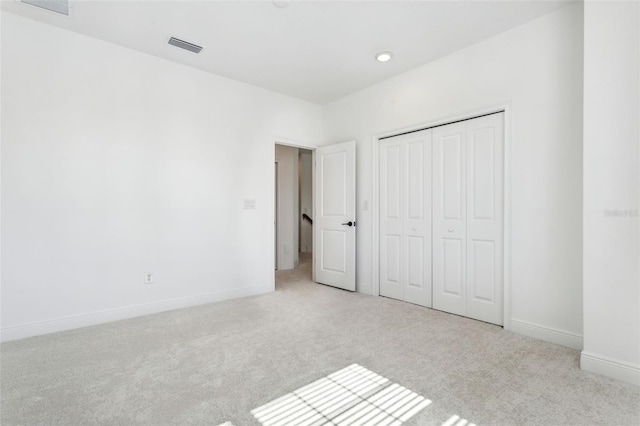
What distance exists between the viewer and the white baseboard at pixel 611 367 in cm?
191

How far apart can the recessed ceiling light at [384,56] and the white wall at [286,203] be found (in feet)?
9.36

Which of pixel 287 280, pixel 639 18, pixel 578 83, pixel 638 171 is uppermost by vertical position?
pixel 639 18

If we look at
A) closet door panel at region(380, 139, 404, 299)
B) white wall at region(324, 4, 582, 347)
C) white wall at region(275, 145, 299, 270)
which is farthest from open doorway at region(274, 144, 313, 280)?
white wall at region(324, 4, 582, 347)

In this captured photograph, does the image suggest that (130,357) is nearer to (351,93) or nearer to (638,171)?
(638,171)

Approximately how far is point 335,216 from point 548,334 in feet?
8.85

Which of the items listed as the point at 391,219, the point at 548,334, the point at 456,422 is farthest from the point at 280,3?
the point at 548,334

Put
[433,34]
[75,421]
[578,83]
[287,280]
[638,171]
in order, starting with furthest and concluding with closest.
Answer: [287,280]
[433,34]
[578,83]
[638,171]
[75,421]

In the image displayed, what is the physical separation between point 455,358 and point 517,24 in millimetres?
2875

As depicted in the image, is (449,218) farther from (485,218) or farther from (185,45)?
(185,45)

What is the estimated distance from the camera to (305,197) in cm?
799

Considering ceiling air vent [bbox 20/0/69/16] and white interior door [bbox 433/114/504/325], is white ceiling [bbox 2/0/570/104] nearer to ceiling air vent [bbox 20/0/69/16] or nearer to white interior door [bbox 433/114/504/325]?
ceiling air vent [bbox 20/0/69/16]

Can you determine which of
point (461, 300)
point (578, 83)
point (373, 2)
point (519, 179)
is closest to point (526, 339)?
point (461, 300)

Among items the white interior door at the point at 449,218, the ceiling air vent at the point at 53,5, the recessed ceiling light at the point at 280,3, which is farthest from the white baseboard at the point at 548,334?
the ceiling air vent at the point at 53,5

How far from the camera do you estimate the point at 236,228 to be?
391 cm
